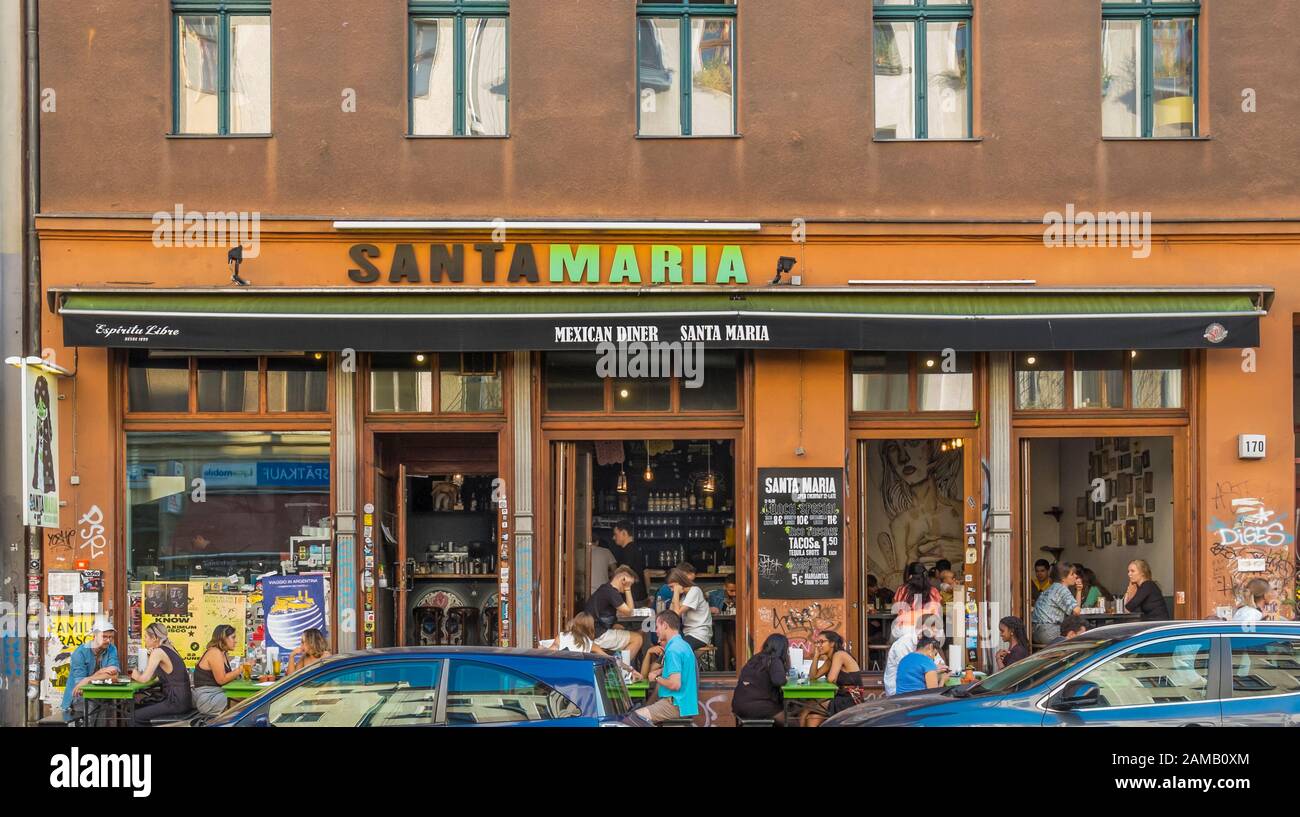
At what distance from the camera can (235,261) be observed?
14719 millimetres

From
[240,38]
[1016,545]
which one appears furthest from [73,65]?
[1016,545]

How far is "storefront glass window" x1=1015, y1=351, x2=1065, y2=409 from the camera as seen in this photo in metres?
15.2

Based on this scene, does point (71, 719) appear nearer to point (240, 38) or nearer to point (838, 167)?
point (240, 38)

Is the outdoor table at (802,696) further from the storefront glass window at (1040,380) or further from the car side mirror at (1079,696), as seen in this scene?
the storefront glass window at (1040,380)

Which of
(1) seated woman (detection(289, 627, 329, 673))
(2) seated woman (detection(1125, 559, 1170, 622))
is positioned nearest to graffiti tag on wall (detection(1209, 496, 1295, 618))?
(2) seated woman (detection(1125, 559, 1170, 622))

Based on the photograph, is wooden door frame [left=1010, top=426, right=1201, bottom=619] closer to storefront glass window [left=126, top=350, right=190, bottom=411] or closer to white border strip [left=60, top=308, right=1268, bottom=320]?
white border strip [left=60, top=308, right=1268, bottom=320]

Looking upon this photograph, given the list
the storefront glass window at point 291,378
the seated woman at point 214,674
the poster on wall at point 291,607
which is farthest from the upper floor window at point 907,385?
the seated woman at point 214,674

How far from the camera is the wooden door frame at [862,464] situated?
15.2 meters

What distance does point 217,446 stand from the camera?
15.1 m

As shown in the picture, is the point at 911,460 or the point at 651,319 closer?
the point at 651,319

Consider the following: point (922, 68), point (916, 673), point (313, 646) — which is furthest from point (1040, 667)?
point (922, 68)

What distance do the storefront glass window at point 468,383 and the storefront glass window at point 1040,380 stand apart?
5.52 meters

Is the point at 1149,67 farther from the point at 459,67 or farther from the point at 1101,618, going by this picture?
the point at 459,67

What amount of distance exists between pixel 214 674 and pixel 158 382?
3.10 m
